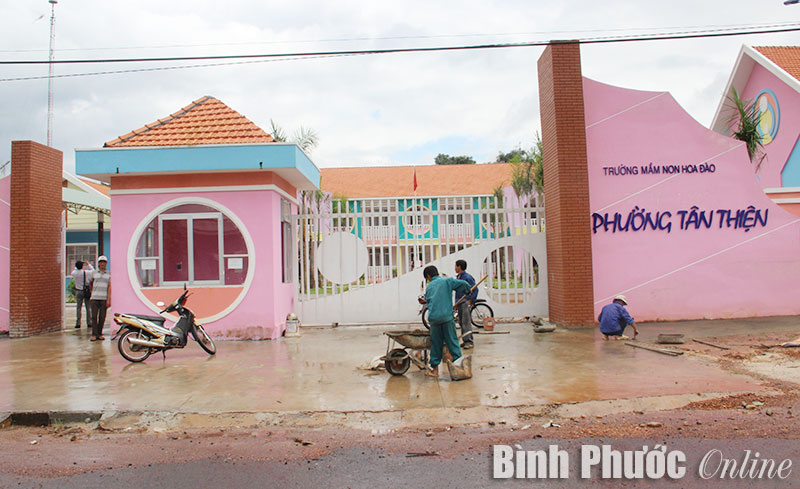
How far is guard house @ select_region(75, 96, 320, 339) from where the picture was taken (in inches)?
428

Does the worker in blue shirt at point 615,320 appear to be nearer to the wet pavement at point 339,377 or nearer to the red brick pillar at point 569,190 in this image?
the wet pavement at point 339,377

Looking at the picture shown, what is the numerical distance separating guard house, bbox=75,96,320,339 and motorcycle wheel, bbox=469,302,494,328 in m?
3.98

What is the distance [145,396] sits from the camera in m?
6.73

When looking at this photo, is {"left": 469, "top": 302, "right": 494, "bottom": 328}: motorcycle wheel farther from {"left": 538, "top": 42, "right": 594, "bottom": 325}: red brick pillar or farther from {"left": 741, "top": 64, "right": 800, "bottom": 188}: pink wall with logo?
{"left": 741, "top": 64, "right": 800, "bottom": 188}: pink wall with logo

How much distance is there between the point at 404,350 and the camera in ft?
24.7

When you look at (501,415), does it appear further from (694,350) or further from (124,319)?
(124,319)

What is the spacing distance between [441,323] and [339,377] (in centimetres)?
155

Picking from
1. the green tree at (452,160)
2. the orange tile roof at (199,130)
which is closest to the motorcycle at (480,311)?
the orange tile roof at (199,130)

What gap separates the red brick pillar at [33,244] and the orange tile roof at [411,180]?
18349 millimetres

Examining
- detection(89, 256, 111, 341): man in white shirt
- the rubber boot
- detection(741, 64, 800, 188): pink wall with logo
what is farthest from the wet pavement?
detection(741, 64, 800, 188): pink wall with logo

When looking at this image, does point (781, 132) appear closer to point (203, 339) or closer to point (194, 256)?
point (194, 256)

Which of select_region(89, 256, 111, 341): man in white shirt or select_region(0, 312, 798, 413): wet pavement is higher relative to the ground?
select_region(89, 256, 111, 341): man in white shirt

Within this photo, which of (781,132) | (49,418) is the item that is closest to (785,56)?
(781,132)

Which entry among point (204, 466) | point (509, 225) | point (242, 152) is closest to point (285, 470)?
point (204, 466)
